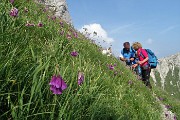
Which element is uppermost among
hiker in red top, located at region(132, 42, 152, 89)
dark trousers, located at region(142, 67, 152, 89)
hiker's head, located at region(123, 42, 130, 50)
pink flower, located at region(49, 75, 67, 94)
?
hiker's head, located at region(123, 42, 130, 50)

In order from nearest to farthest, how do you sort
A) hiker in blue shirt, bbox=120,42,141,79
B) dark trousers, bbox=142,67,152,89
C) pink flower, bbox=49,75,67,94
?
pink flower, bbox=49,75,67,94
dark trousers, bbox=142,67,152,89
hiker in blue shirt, bbox=120,42,141,79

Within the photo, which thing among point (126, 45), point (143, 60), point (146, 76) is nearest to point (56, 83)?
point (143, 60)

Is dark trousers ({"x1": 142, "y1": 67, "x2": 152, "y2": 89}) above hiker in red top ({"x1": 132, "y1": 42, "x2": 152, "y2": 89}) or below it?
below

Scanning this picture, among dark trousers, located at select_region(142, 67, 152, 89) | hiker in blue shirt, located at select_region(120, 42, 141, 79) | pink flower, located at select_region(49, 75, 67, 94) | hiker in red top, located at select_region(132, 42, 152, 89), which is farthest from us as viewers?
hiker in blue shirt, located at select_region(120, 42, 141, 79)

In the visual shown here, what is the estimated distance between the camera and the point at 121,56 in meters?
16.7

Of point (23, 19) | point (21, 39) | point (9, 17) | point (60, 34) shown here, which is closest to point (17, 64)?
point (21, 39)

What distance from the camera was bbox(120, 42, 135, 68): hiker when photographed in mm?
16250

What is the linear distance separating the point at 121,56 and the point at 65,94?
13.9 m

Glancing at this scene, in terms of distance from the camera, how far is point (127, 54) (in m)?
16.6

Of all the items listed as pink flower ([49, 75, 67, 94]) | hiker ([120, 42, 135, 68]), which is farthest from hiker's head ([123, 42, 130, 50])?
pink flower ([49, 75, 67, 94])

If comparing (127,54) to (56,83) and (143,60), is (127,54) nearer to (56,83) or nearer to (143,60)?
(143,60)

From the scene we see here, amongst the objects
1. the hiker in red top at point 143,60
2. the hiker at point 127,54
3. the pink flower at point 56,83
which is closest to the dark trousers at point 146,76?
the hiker in red top at point 143,60

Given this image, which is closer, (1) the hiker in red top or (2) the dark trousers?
(1) the hiker in red top

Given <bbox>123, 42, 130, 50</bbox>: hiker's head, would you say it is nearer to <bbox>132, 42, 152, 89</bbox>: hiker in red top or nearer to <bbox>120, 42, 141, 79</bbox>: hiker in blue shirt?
<bbox>120, 42, 141, 79</bbox>: hiker in blue shirt
